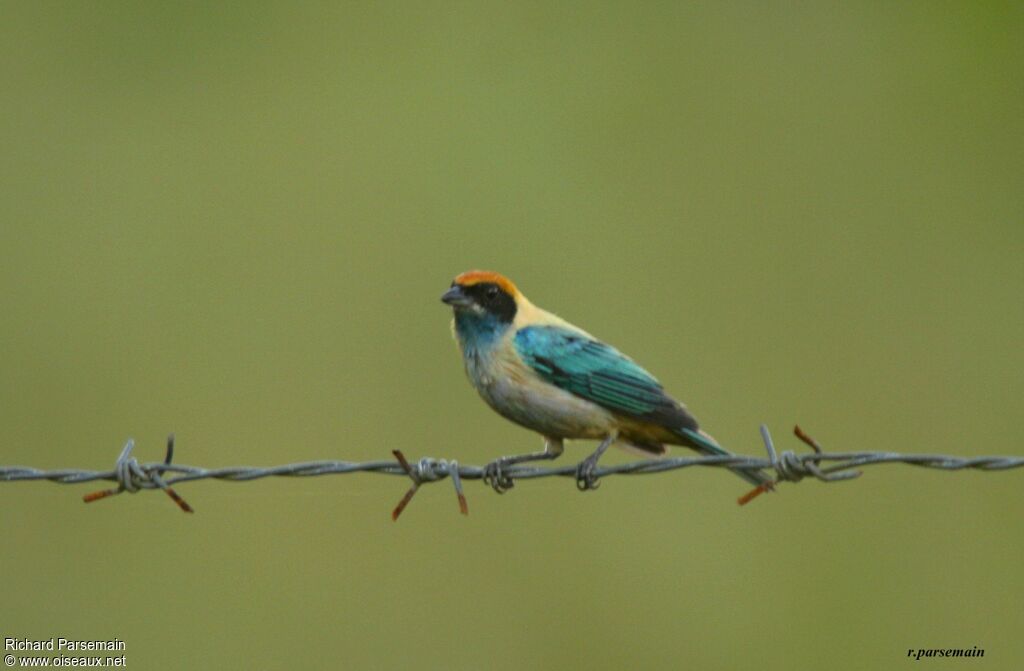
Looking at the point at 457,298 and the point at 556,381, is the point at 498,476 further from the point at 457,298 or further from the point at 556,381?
the point at 457,298

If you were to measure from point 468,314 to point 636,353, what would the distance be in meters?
5.05

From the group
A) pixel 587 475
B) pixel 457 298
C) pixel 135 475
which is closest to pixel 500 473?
pixel 587 475

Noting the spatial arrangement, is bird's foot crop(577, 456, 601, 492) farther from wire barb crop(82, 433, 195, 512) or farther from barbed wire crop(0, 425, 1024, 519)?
wire barb crop(82, 433, 195, 512)

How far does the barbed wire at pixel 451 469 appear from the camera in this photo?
554cm

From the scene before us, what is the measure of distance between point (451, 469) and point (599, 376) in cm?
126

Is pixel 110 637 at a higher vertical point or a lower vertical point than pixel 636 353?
lower

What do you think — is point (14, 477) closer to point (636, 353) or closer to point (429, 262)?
point (636, 353)

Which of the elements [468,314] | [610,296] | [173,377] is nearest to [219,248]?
[173,377]

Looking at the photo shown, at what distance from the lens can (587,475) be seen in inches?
263

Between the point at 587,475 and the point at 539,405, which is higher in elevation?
the point at 539,405

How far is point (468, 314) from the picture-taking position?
726 cm

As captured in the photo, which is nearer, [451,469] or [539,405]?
[451,469]

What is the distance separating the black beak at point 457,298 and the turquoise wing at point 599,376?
0.30 meters

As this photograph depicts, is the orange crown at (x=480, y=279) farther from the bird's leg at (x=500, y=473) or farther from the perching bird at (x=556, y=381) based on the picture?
the bird's leg at (x=500, y=473)
